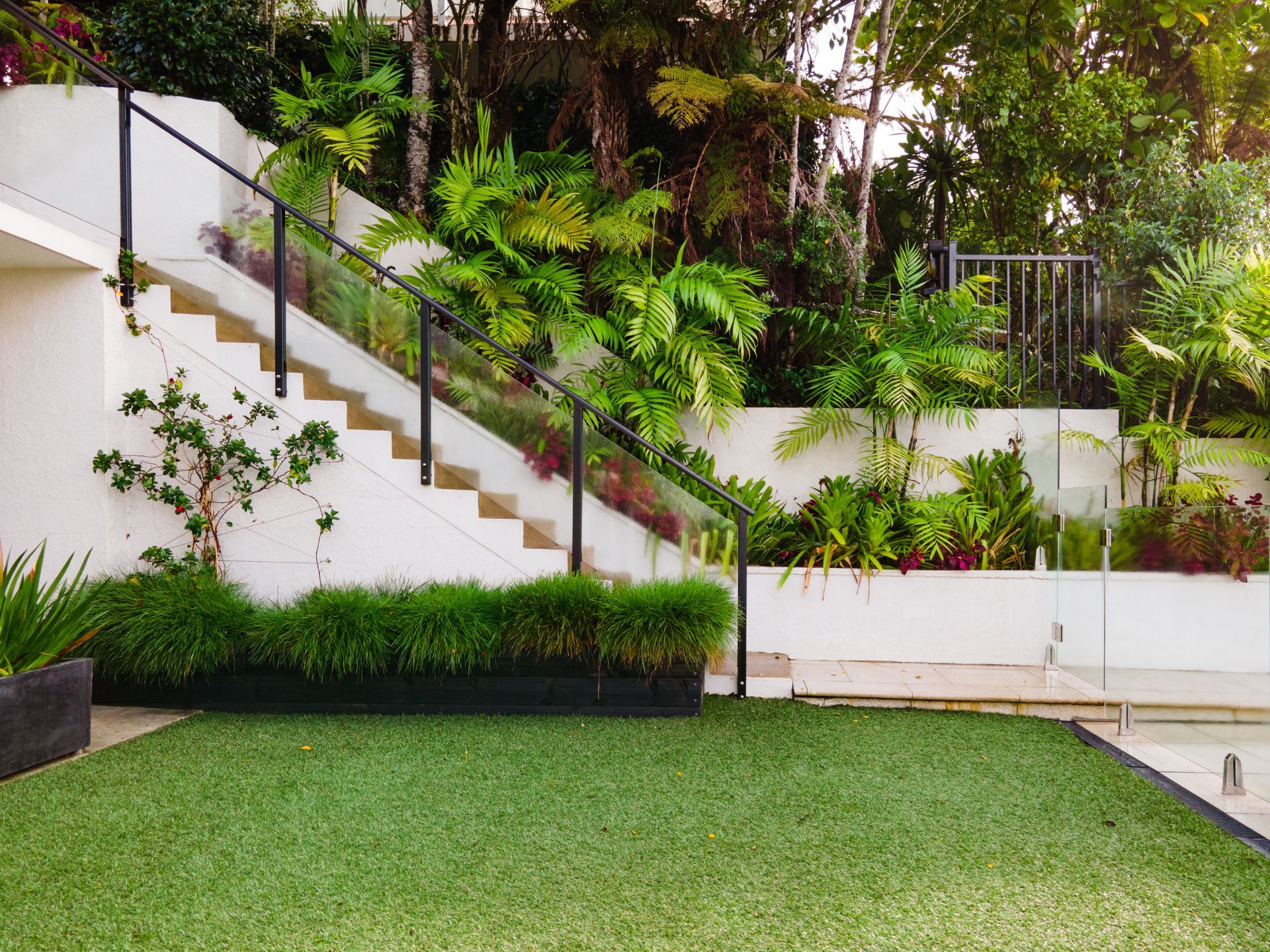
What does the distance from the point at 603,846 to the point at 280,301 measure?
3662mm

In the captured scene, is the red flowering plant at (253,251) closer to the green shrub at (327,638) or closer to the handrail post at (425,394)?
the handrail post at (425,394)

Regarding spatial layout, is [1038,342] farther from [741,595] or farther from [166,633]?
[166,633]

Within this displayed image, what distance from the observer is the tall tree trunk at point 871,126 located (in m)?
6.83

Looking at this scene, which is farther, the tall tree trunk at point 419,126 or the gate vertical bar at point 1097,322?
the tall tree trunk at point 419,126

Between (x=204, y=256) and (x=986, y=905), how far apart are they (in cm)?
505

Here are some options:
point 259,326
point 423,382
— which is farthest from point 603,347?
point 259,326

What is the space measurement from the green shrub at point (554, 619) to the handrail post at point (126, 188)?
2838 millimetres

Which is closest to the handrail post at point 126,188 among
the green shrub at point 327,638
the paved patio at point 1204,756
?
the green shrub at point 327,638

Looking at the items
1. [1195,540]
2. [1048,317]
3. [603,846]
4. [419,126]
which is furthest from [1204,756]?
[419,126]

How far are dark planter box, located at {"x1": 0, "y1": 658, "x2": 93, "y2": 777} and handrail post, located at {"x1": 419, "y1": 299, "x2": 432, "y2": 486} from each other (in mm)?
1892

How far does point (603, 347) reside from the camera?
655 cm

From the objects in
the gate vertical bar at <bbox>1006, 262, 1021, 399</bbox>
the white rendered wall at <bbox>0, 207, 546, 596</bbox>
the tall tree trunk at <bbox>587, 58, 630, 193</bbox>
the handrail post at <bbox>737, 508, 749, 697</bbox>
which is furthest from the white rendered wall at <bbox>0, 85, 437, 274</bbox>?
the gate vertical bar at <bbox>1006, 262, 1021, 399</bbox>

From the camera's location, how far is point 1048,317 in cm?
743

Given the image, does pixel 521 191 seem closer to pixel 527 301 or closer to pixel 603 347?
pixel 527 301
